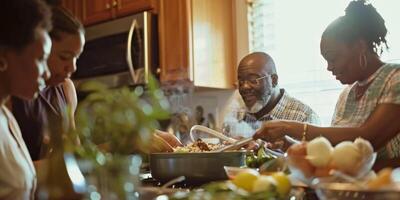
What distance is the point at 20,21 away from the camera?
790 millimetres

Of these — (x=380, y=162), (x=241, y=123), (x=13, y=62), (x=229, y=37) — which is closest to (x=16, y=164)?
(x=13, y=62)

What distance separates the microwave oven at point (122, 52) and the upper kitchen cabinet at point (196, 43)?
79 millimetres

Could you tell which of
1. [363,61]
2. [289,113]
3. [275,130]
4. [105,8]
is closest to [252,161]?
[275,130]

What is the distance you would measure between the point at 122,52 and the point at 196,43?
1.56ft

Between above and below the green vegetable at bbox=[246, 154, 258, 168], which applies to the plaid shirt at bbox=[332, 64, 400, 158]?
above

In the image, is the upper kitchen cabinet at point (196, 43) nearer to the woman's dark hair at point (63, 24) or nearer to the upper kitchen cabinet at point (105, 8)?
the upper kitchen cabinet at point (105, 8)

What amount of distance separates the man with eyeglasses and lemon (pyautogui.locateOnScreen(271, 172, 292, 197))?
153 cm

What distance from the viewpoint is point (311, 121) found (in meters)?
2.27

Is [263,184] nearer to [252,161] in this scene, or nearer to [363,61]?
[252,161]

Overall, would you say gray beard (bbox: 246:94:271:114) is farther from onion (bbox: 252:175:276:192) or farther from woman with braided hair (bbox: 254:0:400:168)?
onion (bbox: 252:175:276:192)

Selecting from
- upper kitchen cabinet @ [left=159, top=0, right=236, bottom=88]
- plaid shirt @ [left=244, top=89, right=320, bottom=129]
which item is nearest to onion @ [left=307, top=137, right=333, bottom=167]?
plaid shirt @ [left=244, top=89, right=320, bottom=129]

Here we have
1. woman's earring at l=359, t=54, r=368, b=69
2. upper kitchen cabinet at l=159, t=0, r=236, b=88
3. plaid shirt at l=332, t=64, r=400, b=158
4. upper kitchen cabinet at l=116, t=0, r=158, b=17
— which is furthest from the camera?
upper kitchen cabinet at l=116, t=0, r=158, b=17

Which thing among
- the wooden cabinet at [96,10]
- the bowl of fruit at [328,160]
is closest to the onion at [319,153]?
the bowl of fruit at [328,160]

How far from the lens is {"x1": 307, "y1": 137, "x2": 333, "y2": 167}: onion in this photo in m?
0.78
